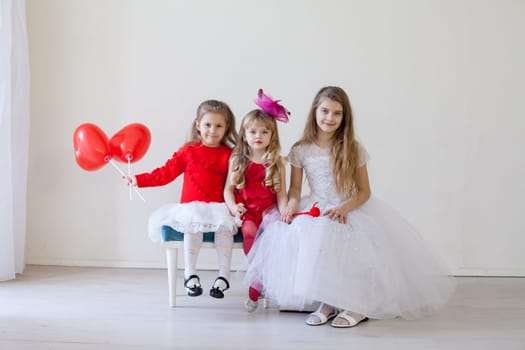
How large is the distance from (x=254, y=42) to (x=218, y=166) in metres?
0.95

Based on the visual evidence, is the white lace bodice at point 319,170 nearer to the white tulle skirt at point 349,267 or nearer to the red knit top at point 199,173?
the white tulle skirt at point 349,267

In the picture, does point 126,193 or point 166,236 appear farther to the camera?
point 126,193

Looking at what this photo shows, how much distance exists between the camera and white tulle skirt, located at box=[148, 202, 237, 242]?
7.89 feet

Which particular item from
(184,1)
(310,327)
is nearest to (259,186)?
(310,327)

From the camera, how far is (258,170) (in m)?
2.53

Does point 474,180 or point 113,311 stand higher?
point 474,180

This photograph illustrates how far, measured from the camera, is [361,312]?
88.7 inches

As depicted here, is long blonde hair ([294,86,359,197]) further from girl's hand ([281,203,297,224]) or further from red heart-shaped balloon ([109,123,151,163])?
red heart-shaped balloon ([109,123,151,163])

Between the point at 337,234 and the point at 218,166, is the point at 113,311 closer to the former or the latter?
the point at 218,166

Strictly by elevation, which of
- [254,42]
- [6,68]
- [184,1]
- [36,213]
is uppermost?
[184,1]

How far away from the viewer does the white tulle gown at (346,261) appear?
7.36 ft

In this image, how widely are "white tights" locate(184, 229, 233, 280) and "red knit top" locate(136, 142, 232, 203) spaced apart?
21cm

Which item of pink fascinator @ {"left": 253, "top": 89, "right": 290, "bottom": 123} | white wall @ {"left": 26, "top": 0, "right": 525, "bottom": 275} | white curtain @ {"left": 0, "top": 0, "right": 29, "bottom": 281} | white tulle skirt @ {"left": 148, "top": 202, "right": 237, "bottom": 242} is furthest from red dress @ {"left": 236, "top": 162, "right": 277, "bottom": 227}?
white curtain @ {"left": 0, "top": 0, "right": 29, "bottom": 281}

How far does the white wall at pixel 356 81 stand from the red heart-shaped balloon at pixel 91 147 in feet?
2.55
